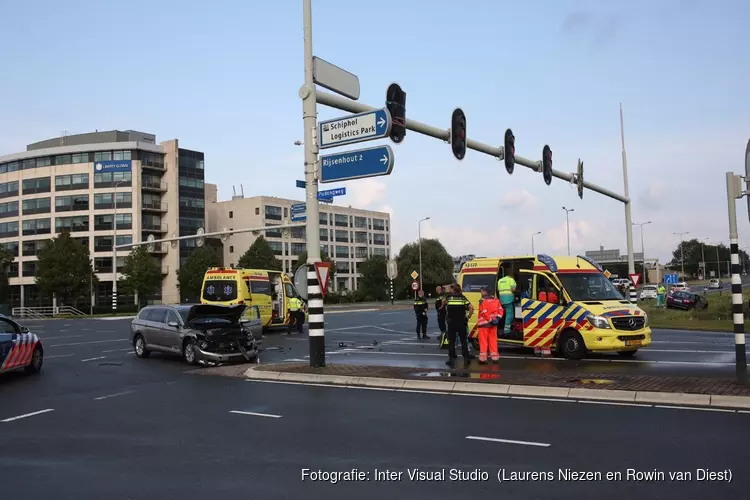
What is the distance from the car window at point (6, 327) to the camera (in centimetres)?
1530

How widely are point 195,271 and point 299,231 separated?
129 ft

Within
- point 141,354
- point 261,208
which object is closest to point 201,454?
point 141,354

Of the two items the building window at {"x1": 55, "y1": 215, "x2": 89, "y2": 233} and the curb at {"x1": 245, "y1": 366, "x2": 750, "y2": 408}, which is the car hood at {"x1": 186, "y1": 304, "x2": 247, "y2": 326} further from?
the building window at {"x1": 55, "y1": 215, "x2": 89, "y2": 233}

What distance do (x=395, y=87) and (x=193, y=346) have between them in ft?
26.9

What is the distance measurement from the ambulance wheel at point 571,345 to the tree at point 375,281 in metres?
82.9

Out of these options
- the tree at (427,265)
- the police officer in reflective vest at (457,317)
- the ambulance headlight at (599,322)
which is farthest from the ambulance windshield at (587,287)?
the tree at (427,265)

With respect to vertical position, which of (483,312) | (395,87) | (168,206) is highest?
(168,206)

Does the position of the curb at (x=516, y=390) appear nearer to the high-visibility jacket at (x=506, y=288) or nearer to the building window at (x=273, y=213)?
the high-visibility jacket at (x=506, y=288)

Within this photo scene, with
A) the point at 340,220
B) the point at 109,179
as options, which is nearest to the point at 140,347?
the point at 109,179

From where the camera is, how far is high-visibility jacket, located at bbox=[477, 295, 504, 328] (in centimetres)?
1471

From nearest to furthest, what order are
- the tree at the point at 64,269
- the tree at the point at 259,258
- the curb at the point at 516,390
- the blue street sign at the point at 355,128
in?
the curb at the point at 516,390
the blue street sign at the point at 355,128
the tree at the point at 64,269
the tree at the point at 259,258

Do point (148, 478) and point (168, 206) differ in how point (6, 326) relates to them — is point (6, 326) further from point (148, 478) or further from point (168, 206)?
point (168, 206)

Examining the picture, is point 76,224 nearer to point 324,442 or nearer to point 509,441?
point 324,442

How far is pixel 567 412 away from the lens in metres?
9.37
